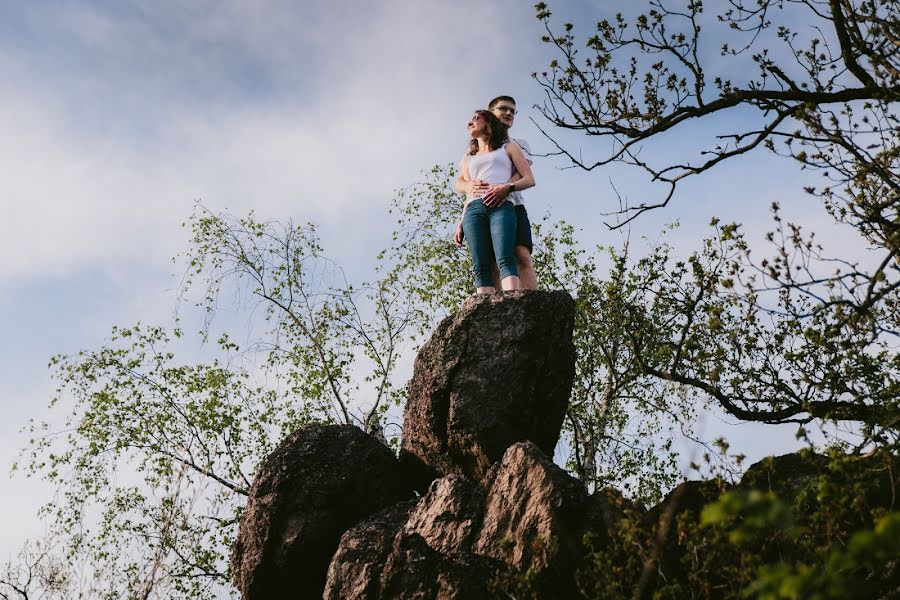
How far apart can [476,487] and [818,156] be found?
5.42 metres

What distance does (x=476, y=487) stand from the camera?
1059 centimetres

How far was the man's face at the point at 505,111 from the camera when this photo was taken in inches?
465

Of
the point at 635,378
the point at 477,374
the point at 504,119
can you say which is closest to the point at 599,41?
the point at 504,119

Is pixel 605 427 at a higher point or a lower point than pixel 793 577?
higher

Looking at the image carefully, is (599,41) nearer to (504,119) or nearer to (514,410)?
(504,119)

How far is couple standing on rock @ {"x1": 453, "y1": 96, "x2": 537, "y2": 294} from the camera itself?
1115 centimetres

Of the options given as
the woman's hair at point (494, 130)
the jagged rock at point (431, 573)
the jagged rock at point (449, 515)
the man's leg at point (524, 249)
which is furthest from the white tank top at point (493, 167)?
the jagged rock at point (431, 573)

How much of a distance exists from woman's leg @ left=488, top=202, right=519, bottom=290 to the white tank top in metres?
0.38

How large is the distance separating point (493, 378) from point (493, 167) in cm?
277

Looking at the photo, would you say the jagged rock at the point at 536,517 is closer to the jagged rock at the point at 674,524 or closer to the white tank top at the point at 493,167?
the jagged rock at the point at 674,524

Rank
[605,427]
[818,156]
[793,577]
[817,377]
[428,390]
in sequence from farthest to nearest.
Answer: [605,427], [428,390], [817,377], [818,156], [793,577]

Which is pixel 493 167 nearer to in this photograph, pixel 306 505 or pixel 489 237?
pixel 489 237

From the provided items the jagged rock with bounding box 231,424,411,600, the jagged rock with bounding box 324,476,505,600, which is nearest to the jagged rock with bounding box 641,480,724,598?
the jagged rock with bounding box 324,476,505,600

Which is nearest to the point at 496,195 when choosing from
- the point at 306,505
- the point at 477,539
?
the point at 477,539
